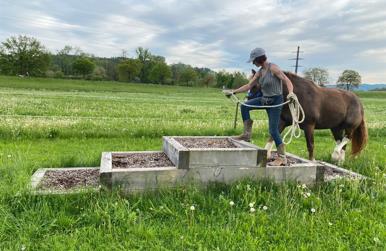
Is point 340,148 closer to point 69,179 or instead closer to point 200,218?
point 200,218

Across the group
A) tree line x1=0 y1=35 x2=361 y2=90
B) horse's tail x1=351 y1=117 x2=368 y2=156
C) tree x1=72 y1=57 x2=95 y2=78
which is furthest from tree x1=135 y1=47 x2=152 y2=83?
horse's tail x1=351 y1=117 x2=368 y2=156

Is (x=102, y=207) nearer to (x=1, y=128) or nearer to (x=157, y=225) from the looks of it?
(x=157, y=225)

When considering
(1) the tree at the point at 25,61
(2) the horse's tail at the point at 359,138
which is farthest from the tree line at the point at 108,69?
(2) the horse's tail at the point at 359,138

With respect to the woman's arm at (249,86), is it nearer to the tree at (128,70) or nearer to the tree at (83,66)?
the tree at (128,70)

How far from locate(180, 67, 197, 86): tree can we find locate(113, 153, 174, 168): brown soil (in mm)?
92604

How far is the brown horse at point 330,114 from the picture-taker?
21.2 feet

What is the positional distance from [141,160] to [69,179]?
4.17 feet

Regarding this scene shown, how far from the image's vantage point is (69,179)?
5.32 metres

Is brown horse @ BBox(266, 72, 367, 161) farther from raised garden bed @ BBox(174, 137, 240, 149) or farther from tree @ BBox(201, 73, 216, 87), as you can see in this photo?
tree @ BBox(201, 73, 216, 87)

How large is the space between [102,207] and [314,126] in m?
4.47

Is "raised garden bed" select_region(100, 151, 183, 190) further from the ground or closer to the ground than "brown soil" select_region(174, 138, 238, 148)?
closer to the ground

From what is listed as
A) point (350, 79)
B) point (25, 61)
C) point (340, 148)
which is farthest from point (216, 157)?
point (350, 79)

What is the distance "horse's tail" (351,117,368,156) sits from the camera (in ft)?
24.8

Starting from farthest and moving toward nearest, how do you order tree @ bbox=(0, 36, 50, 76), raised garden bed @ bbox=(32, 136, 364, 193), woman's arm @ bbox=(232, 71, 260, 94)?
tree @ bbox=(0, 36, 50, 76)
woman's arm @ bbox=(232, 71, 260, 94)
raised garden bed @ bbox=(32, 136, 364, 193)
